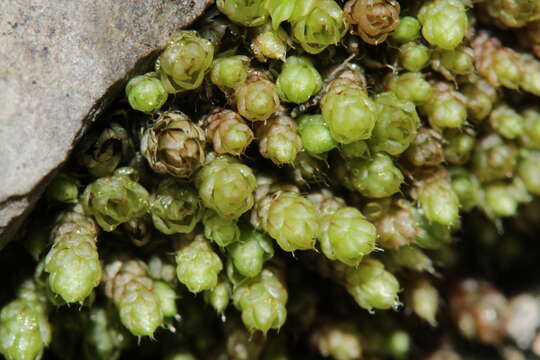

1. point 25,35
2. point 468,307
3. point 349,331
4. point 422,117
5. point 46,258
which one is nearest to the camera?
point 25,35

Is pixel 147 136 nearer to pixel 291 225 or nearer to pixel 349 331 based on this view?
pixel 291 225

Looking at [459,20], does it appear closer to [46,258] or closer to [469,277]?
[469,277]

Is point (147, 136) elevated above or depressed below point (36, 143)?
below

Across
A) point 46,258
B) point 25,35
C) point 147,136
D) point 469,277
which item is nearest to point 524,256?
point 469,277

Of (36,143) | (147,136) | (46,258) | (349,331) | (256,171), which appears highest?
(36,143)

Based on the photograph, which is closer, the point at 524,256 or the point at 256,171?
the point at 256,171

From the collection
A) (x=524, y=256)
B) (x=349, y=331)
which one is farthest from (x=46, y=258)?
(x=524, y=256)

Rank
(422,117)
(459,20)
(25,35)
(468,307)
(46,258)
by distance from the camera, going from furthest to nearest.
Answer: (468,307), (422,117), (459,20), (46,258), (25,35)
